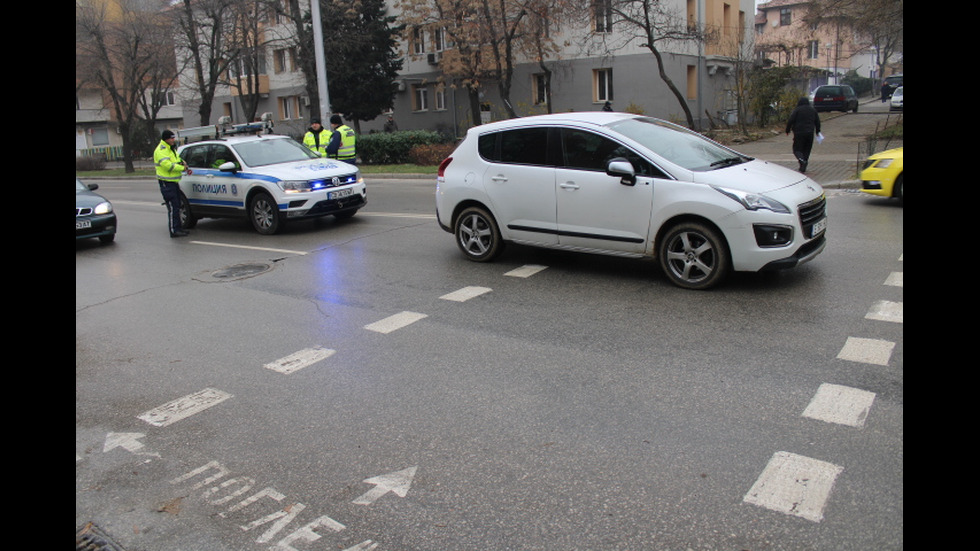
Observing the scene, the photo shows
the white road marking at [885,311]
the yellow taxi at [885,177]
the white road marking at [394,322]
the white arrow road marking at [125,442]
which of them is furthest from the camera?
the yellow taxi at [885,177]

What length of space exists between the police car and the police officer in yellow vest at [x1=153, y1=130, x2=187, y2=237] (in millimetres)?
512

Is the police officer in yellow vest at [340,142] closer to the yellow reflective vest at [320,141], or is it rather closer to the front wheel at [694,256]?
the yellow reflective vest at [320,141]

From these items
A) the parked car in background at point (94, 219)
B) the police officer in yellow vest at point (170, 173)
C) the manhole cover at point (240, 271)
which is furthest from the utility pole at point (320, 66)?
the manhole cover at point (240, 271)

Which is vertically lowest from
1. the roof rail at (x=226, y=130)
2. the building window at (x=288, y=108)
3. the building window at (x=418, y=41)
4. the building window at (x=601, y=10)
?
the roof rail at (x=226, y=130)

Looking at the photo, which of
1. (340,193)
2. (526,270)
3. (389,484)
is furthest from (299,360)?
(340,193)

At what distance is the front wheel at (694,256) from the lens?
22.7 feet

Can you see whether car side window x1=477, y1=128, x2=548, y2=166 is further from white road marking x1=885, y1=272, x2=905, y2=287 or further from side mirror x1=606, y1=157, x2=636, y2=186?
white road marking x1=885, y1=272, x2=905, y2=287

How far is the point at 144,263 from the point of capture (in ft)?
35.0

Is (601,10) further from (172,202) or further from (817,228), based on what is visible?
(817,228)

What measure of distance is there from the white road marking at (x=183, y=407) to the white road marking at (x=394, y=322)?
5.42 feet

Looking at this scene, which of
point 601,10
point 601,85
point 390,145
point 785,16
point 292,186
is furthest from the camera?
point 785,16

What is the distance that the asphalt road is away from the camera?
11.3ft

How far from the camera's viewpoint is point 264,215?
1227 cm

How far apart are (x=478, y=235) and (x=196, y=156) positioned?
7.07 meters
